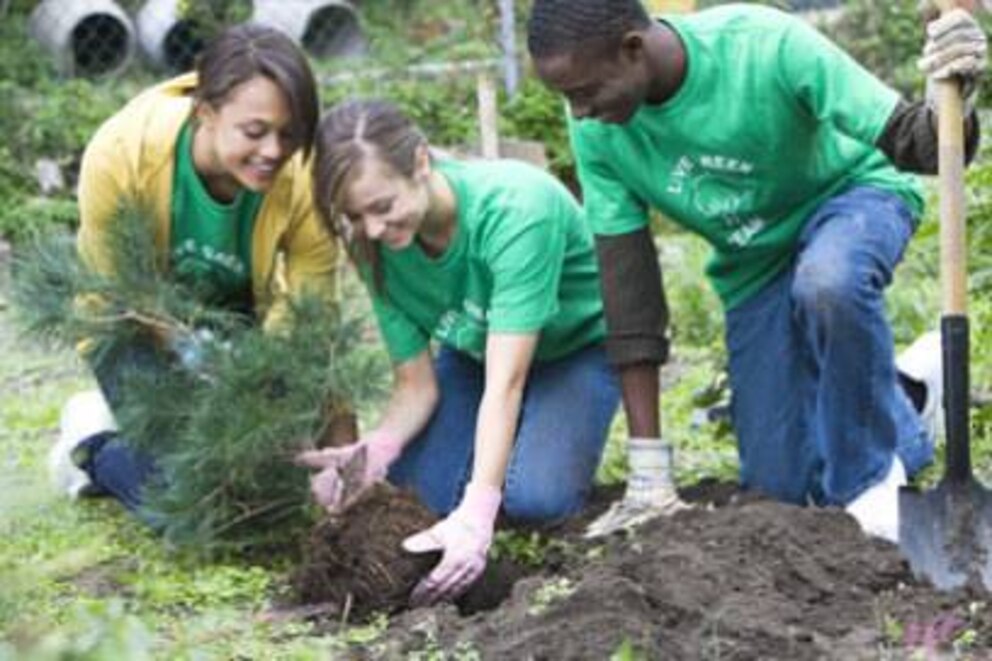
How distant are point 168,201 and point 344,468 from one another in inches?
28.4

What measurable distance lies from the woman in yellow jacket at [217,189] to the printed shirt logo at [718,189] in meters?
0.79

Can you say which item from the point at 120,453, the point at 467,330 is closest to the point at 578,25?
the point at 467,330

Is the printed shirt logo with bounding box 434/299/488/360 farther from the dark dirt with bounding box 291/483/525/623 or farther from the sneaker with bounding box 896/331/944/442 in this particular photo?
the sneaker with bounding box 896/331/944/442

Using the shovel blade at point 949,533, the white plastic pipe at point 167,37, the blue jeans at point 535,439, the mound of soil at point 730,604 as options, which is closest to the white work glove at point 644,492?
the blue jeans at point 535,439

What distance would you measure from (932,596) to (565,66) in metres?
1.23

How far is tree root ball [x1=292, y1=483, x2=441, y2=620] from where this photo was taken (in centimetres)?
430

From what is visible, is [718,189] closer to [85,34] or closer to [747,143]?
[747,143]

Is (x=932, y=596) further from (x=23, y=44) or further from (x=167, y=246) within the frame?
(x=23, y=44)

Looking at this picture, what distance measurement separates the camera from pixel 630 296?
15.6 feet

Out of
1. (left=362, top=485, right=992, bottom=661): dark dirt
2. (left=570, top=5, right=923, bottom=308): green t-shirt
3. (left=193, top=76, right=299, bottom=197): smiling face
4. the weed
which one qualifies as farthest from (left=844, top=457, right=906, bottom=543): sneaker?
(left=193, top=76, right=299, bottom=197): smiling face

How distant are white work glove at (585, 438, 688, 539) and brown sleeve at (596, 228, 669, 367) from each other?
0.20 meters

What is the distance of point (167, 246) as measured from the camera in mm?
4906

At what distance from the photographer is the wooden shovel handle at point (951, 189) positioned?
12.9 ft

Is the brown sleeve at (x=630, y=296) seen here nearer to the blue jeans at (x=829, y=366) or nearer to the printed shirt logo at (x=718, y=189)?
the printed shirt logo at (x=718, y=189)
